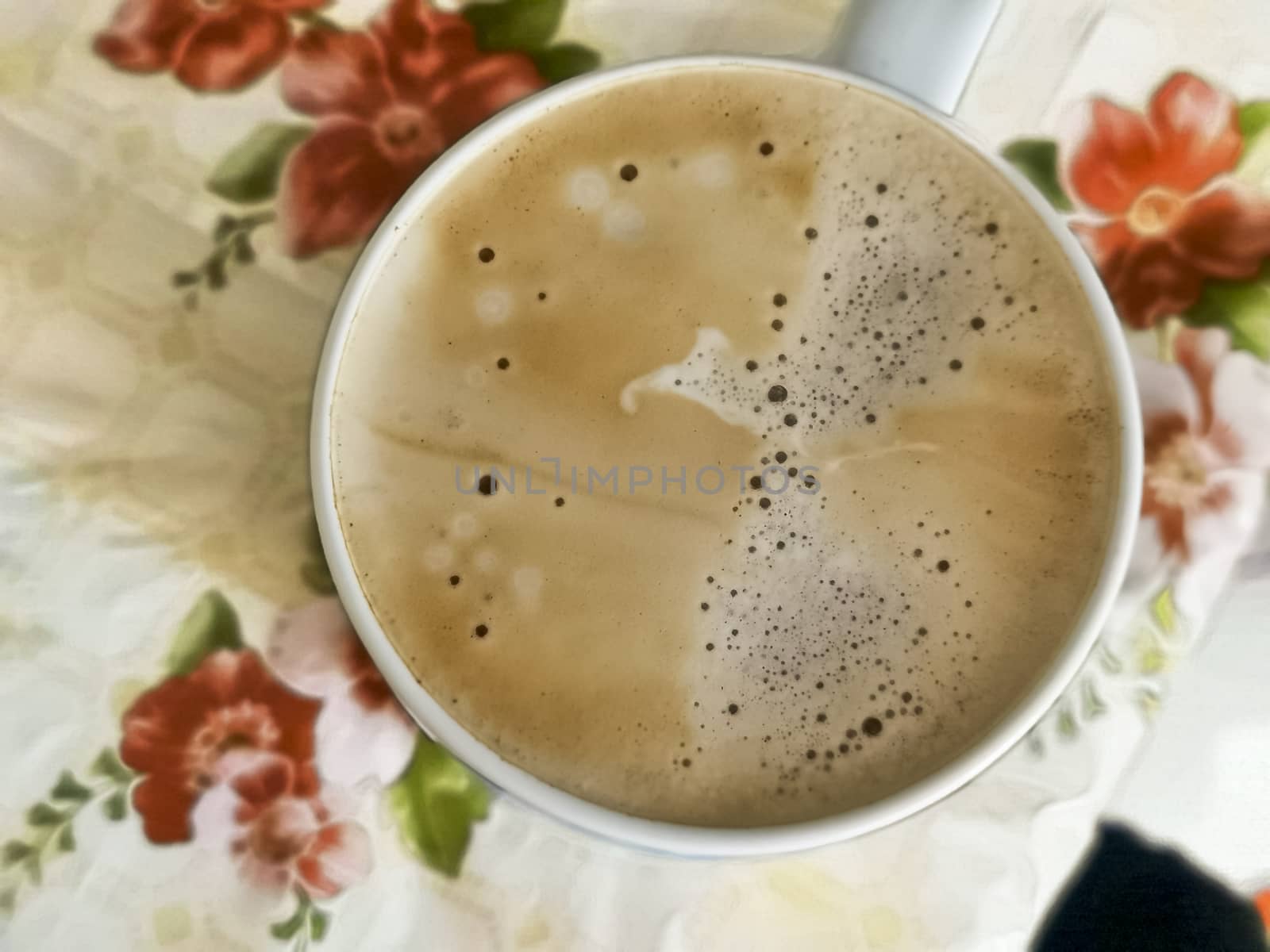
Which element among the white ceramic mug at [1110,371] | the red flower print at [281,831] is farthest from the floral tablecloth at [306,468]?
the white ceramic mug at [1110,371]

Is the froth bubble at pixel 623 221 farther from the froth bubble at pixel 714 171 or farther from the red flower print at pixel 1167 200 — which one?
the red flower print at pixel 1167 200

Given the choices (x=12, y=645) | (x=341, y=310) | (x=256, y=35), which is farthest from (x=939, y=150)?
(x=12, y=645)

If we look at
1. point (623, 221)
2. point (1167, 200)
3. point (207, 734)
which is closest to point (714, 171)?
point (623, 221)

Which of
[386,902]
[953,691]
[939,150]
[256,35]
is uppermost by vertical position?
[939,150]

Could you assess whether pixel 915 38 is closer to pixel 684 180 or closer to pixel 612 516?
pixel 684 180

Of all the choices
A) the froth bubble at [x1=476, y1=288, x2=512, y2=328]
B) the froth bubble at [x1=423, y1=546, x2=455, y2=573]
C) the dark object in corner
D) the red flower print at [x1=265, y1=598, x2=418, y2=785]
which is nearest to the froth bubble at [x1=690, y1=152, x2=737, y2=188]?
the froth bubble at [x1=476, y1=288, x2=512, y2=328]

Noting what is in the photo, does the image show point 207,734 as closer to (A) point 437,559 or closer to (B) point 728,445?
(A) point 437,559

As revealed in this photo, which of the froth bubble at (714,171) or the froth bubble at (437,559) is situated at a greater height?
the froth bubble at (714,171)
